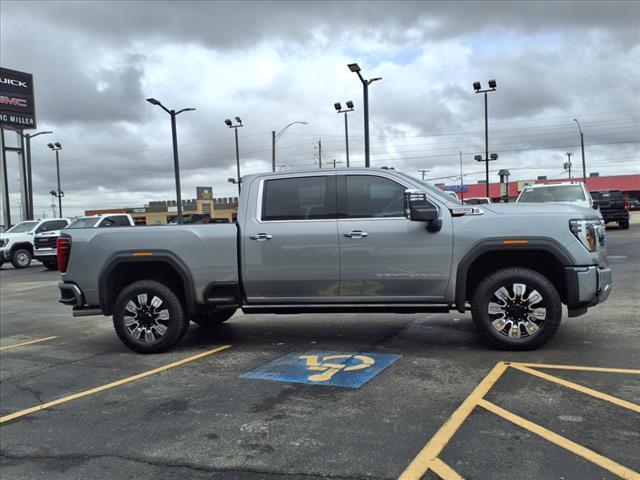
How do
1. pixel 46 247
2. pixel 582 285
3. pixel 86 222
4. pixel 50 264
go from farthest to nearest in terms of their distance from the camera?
pixel 50 264 → pixel 46 247 → pixel 86 222 → pixel 582 285

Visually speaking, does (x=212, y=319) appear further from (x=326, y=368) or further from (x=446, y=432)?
(x=446, y=432)

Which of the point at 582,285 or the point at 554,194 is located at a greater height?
the point at 554,194

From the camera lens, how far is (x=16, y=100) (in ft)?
137

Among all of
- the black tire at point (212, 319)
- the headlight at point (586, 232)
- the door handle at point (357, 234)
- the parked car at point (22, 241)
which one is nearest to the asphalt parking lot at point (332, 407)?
the black tire at point (212, 319)

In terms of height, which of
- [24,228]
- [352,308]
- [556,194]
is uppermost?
[556,194]

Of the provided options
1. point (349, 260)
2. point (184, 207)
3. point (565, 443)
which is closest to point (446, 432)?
point (565, 443)

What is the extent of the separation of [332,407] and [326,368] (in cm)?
114

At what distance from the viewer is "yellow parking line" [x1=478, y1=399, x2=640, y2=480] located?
320 centimetres

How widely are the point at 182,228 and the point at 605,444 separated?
4.69 metres

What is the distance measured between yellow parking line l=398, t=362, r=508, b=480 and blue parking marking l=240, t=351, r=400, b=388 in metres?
1.01

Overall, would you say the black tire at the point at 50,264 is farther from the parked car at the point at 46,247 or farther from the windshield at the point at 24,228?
the windshield at the point at 24,228

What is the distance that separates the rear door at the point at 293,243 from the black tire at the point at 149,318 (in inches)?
35.9

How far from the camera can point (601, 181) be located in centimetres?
6550

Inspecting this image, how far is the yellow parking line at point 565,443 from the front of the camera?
10.5 feet
